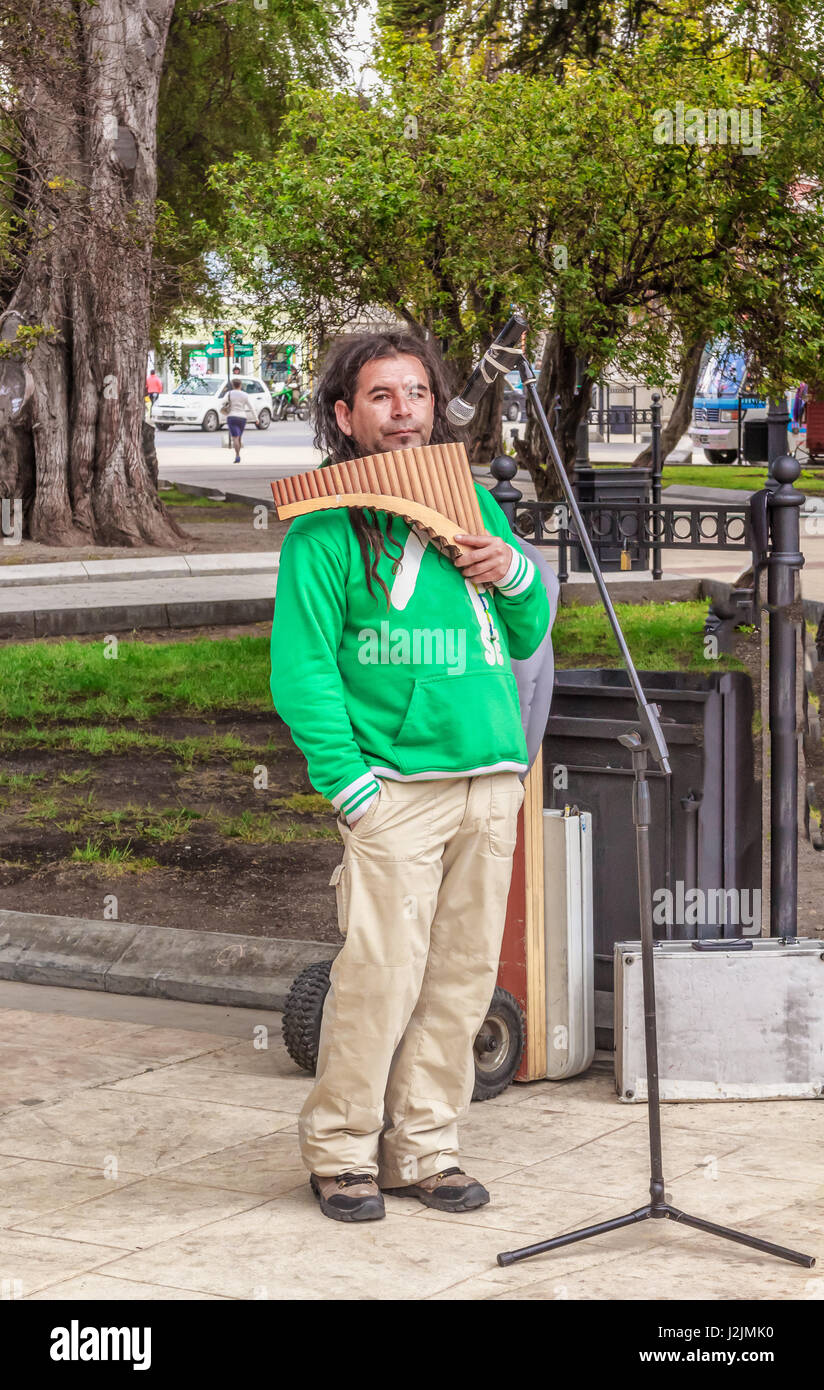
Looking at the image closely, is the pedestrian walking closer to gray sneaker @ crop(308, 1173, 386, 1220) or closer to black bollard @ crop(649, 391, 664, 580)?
black bollard @ crop(649, 391, 664, 580)

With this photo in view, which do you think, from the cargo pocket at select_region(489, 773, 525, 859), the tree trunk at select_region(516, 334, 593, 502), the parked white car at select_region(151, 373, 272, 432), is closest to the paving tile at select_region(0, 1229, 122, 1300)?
the cargo pocket at select_region(489, 773, 525, 859)

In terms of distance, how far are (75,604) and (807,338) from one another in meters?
6.56

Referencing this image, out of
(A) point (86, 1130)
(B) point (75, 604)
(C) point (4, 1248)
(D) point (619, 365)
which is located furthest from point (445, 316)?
(C) point (4, 1248)

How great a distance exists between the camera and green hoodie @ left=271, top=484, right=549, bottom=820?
11.8 ft

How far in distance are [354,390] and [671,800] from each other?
1.71 metres

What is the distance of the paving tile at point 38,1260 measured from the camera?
3424 mm

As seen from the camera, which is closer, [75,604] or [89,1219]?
[89,1219]

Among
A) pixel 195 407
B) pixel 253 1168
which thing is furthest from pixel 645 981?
pixel 195 407

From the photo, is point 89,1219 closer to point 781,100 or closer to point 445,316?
point 781,100

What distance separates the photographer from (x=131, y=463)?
2036cm

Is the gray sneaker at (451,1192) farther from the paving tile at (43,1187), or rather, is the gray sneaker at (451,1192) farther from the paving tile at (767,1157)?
the paving tile at (43,1187)

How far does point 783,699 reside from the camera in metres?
4.77

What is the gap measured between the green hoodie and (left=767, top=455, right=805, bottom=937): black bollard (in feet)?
4.10

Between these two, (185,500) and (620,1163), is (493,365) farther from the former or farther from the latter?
(185,500)
